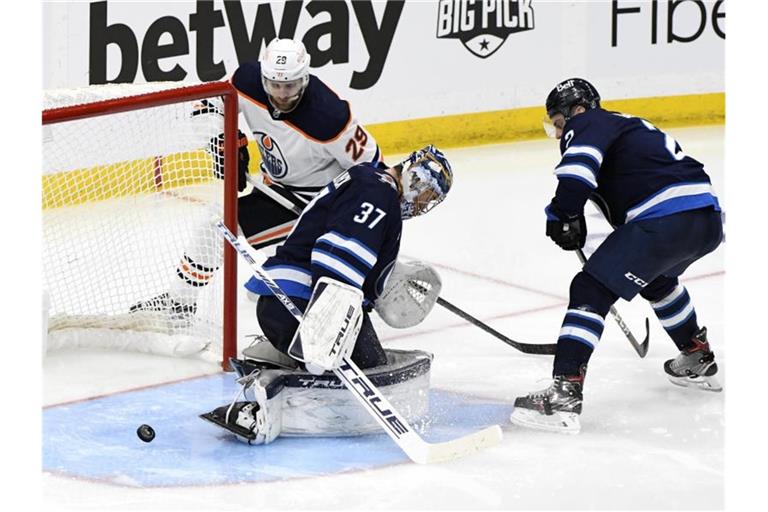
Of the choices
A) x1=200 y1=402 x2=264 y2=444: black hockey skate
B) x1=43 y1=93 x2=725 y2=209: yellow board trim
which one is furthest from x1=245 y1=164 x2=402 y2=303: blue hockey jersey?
x1=43 y1=93 x2=725 y2=209: yellow board trim

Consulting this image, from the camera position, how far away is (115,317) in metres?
3.80

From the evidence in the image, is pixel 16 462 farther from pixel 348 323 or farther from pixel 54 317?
pixel 54 317

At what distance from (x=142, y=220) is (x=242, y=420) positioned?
4.42 ft

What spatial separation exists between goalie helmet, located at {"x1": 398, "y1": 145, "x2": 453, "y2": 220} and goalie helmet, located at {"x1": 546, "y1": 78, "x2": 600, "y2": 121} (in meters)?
0.45

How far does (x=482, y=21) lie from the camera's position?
6.08m

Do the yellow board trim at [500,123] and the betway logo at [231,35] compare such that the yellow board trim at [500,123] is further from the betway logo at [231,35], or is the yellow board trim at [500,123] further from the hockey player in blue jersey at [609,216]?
the hockey player in blue jersey at [609,216]

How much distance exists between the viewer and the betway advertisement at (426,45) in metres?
5.41

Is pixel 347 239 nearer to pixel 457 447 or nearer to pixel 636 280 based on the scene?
pixel 457 447

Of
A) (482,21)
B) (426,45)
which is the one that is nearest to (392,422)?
(426,45)

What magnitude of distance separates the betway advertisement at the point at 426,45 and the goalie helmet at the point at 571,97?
259 cm

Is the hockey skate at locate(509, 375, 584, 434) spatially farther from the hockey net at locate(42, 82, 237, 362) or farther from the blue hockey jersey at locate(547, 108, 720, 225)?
the hockey net at locate(42, 82, 237, 362)

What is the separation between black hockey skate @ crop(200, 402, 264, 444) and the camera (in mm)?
2867

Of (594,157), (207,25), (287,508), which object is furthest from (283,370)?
(207,25)

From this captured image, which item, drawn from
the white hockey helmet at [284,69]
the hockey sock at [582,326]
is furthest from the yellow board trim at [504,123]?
the hockey sock at [582,326]
